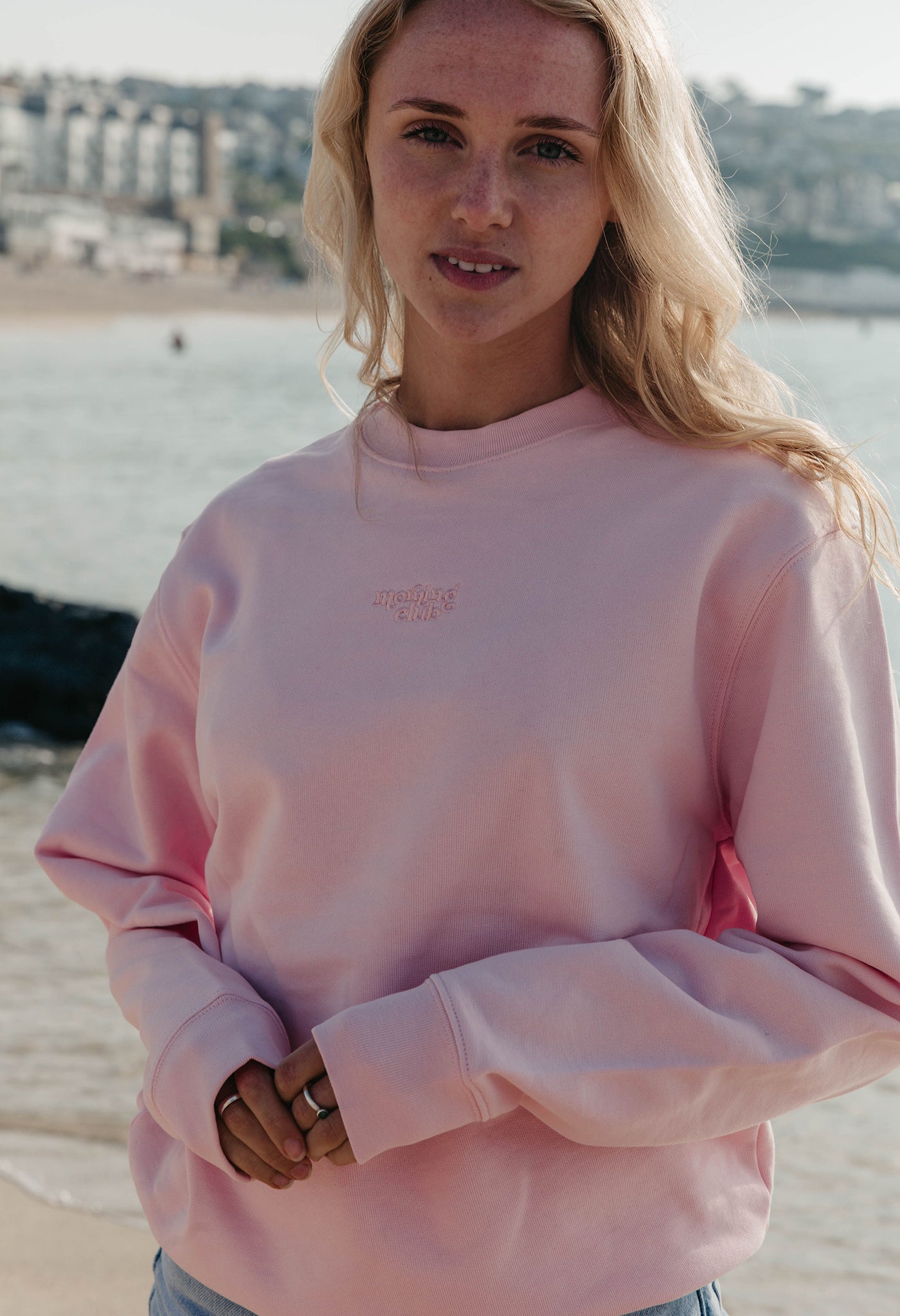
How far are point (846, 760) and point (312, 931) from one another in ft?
1.60

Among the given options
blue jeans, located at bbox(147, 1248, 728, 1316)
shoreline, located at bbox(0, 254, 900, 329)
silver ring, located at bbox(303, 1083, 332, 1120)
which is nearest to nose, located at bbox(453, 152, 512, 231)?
silver ring, located at bbox(303, 1083, 332, 1120)

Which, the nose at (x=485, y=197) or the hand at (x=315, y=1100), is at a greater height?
the nose at (x=485, y=197)

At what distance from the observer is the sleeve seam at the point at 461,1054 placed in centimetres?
110

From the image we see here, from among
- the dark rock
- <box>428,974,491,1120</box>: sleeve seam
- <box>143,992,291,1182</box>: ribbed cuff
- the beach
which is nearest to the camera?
<box>428,974,491,1120</box>: sleeve seam

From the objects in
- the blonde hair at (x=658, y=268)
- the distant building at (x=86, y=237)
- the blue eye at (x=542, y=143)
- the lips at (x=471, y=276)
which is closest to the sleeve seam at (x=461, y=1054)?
the blonde hair at (x=658, y=268)

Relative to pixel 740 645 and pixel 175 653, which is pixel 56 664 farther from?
pixel 740 645

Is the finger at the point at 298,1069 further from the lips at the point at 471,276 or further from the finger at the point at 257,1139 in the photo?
the lips at the point at 471,276

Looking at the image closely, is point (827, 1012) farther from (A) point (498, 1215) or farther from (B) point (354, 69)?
(B) point (354, 69)

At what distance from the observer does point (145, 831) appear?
58.7 inches

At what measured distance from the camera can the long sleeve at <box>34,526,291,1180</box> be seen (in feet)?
4.56

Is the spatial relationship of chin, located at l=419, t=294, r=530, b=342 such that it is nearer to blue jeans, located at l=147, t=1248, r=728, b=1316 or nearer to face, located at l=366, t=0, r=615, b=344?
face, located at l=366, t=0, r=615, b=344

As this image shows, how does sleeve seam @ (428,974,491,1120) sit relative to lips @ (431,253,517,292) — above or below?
below

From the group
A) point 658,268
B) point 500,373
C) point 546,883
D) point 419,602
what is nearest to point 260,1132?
point 546,883

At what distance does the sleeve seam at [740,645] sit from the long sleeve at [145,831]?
1.60 feet
